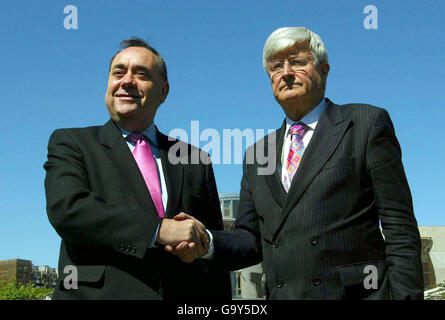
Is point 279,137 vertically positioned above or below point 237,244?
above

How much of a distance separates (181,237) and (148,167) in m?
0.94

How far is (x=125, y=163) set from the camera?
17.1 feet

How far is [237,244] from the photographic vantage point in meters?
5.40

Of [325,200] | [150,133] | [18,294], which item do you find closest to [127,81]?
[150,133]

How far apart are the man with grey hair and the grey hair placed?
10mm

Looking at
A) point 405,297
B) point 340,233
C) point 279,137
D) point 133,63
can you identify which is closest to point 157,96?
point 133,63

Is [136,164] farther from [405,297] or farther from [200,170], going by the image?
[405,297]

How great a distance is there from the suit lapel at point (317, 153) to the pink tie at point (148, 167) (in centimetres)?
118

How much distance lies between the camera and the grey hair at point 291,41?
5.17 m

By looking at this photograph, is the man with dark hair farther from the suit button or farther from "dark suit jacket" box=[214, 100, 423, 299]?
the suit button

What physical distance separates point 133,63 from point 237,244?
215 cm

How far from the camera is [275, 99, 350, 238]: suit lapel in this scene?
4809 millimetres

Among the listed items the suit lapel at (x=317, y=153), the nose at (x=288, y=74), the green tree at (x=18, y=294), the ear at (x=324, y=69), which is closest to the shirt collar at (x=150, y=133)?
the nose at (x=288, y=74)

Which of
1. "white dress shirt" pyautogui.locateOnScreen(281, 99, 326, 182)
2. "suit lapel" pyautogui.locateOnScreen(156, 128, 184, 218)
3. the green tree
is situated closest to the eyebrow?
"suit lapel" pyautogui.locateOnScreen(156, 128, 184, 218)
